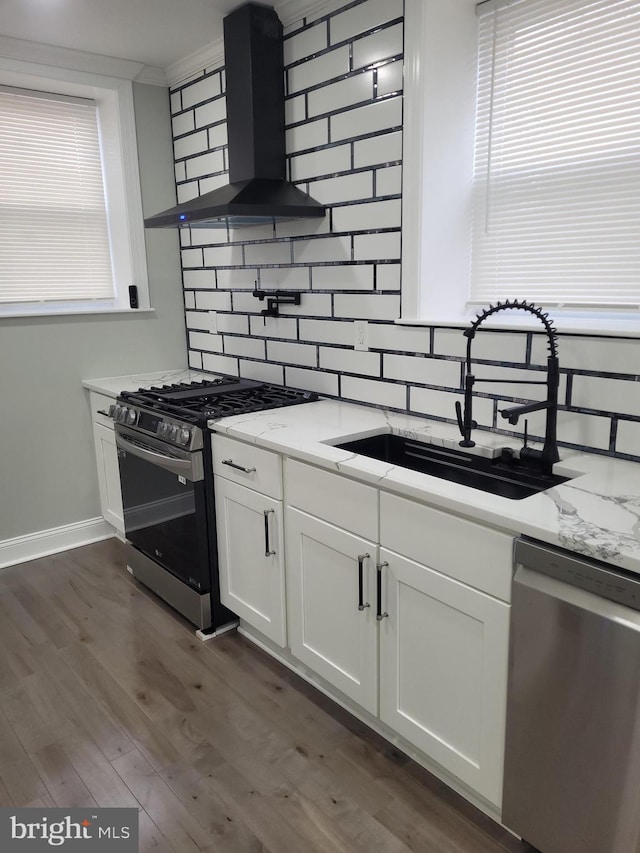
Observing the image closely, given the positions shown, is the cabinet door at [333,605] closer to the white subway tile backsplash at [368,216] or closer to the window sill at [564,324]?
the window sill at [564,324]

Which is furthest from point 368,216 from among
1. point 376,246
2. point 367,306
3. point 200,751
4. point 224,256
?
point 200,751

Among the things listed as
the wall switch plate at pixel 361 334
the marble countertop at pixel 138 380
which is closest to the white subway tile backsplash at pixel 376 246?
the wall switch plate at pixel 361 334

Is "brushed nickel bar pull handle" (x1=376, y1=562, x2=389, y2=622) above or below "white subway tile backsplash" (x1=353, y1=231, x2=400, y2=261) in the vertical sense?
below

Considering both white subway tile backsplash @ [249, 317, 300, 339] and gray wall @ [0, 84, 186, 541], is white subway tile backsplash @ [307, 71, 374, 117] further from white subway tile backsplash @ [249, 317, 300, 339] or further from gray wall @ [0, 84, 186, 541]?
gray wall @ [0, 84, 186, 541]

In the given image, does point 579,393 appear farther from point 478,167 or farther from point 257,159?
point 257,159

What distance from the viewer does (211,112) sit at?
10.2 ft

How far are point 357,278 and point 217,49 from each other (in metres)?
1.41

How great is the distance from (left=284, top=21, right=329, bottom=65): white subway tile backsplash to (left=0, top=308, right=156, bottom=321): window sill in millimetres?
1491

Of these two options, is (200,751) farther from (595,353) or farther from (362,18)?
(362,18)

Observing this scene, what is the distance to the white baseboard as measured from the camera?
10.6 feet

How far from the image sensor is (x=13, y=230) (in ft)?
10.3

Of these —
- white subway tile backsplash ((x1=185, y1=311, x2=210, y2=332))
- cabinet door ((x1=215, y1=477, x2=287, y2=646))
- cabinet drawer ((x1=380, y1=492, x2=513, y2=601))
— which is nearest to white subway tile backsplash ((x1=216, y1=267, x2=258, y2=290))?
white subway tile backsplash ((x1=185, y1=311, x2=210, y2=332))

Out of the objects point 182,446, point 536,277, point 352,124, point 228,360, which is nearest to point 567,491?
point 536,277

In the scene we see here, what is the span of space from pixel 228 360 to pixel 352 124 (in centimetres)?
141
